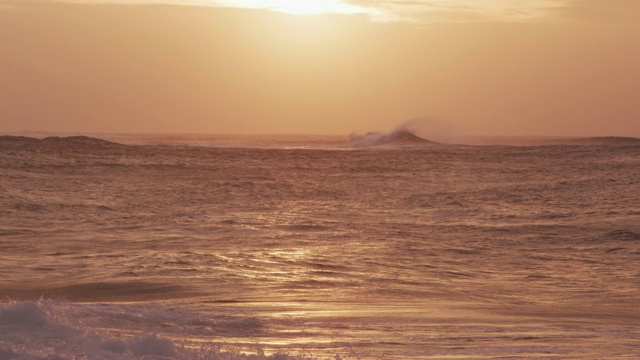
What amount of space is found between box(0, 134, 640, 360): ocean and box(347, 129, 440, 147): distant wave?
79.6ft

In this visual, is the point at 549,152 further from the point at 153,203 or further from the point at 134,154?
the point at 153,203

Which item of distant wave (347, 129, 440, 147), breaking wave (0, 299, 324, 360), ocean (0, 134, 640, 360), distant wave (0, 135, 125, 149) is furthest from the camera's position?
distant wave (347, 129, 440, 147)

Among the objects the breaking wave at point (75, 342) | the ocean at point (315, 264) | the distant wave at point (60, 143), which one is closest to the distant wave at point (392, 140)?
the distant wave at point (60, 143)

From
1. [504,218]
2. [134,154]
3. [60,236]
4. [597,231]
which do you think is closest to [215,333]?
[60,236]

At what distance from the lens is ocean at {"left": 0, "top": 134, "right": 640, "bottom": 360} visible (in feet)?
24.1

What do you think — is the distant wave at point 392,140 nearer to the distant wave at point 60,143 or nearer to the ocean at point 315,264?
the distant wave at point 60,143

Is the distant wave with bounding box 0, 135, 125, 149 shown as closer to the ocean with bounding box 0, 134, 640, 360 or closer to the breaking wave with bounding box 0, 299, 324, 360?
the ocean with bounding box 0, 134, 640, 360

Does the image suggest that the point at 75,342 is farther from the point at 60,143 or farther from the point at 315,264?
the point at 60,143

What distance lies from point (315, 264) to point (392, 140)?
4388 cm

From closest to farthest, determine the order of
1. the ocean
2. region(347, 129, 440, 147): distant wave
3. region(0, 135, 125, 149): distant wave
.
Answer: the ocean → region(0, 135, 125, 149): distant wave → region(347, 129, 440, 147): distant wave

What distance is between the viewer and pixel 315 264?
12680 millimetres

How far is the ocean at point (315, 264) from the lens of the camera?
735 centimetres

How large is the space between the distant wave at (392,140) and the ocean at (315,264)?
24.3 m

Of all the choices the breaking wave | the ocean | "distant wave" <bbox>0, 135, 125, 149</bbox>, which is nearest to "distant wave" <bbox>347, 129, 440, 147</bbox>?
"distant wave" <bbox>0, 135, 125, 149</bbox>
